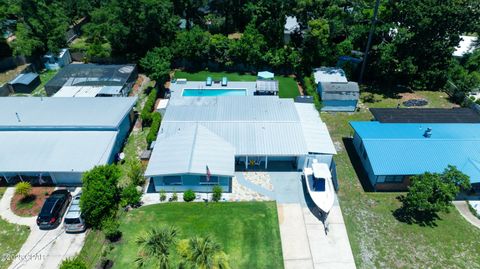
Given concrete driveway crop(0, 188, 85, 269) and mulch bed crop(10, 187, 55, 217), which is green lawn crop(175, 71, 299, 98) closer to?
mulch bed crop(10, 187, 55, 217)

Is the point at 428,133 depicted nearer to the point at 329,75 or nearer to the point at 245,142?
the point at 329,75

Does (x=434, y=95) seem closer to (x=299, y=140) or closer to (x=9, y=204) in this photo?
(x=299, y=140)

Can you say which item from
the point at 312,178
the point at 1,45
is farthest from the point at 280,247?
the point at 1,45

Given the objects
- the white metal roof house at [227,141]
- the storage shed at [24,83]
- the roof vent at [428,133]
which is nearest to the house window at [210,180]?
the white metal roof house at [227,141]

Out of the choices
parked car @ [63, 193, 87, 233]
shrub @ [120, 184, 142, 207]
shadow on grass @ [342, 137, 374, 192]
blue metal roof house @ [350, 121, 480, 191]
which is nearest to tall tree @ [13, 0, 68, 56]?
shrub @ [120, 184, 142, 207]

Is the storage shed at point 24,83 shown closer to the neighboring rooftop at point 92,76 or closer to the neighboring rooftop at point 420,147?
the neighboring rooftop at point 92,76
